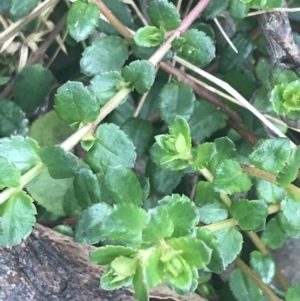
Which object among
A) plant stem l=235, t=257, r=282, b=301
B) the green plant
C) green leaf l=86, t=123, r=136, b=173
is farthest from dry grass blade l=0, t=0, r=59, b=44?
plant stem l=235, t=257, r=282, b=301

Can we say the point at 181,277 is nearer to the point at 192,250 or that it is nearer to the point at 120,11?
the point at 192,250

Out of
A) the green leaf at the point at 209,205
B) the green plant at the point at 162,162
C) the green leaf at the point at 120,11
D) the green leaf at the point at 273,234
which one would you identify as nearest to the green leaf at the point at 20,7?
the green plant at the point at 162,162

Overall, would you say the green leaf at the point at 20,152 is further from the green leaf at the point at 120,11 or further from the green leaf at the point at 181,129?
the green leaf at the point at 120,11

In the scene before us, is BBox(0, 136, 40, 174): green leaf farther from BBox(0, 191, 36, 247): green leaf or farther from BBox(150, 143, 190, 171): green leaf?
BBox(150, 143, 190, 171): green leaf

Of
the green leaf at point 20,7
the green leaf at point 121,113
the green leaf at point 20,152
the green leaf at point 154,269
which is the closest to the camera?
the green leaf at point 154,269

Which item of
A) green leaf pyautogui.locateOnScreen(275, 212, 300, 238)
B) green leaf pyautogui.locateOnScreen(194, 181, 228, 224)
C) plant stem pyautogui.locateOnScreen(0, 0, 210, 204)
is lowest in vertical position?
green leaf pyautogui.locateOnScreen(275, 212, 300, 238)

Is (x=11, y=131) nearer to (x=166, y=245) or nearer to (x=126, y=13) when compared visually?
(x=126, y=13)
